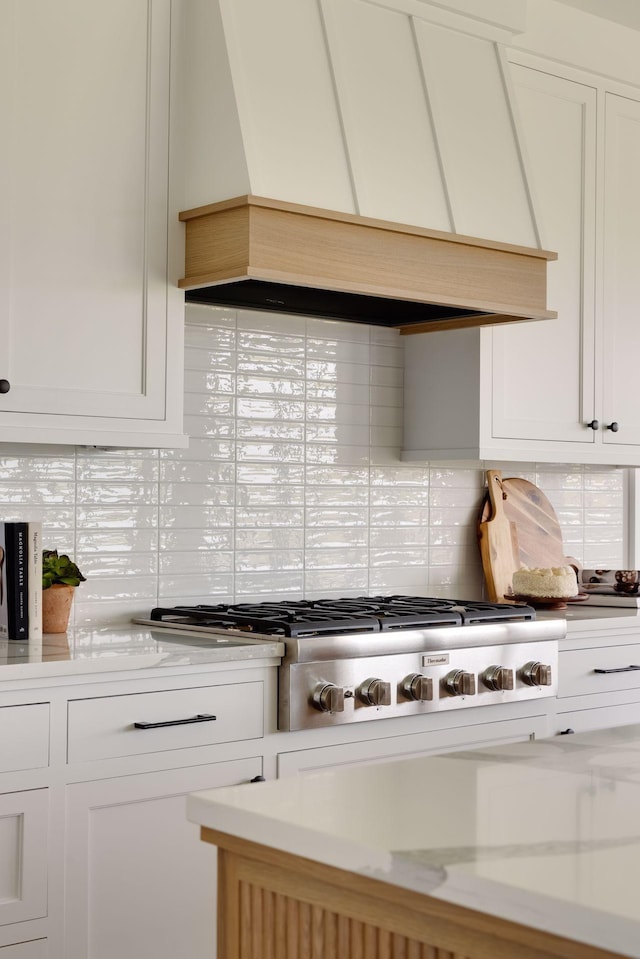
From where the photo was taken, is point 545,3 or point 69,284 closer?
point 69,284

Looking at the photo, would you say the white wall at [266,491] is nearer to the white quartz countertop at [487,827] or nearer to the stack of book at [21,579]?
the stack of book at [21,579]

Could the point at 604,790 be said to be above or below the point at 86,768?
above

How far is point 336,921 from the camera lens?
110cm

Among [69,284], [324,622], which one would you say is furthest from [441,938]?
[69,284]

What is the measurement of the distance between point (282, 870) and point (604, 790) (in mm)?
358

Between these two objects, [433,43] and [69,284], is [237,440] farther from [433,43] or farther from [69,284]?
[433,43]

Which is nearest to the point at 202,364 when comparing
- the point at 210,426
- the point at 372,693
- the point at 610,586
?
the point at 210,426

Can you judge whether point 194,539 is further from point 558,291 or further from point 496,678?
point 558,291

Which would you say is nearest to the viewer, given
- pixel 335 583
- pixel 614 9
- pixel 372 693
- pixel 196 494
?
pixel 372 693

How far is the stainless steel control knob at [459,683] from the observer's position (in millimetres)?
3021

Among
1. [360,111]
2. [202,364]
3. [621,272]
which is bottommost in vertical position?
[202,364]

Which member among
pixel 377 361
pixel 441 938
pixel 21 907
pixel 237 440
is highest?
pixel 377 361

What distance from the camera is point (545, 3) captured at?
3.85 meters

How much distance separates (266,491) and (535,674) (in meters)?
0.94
